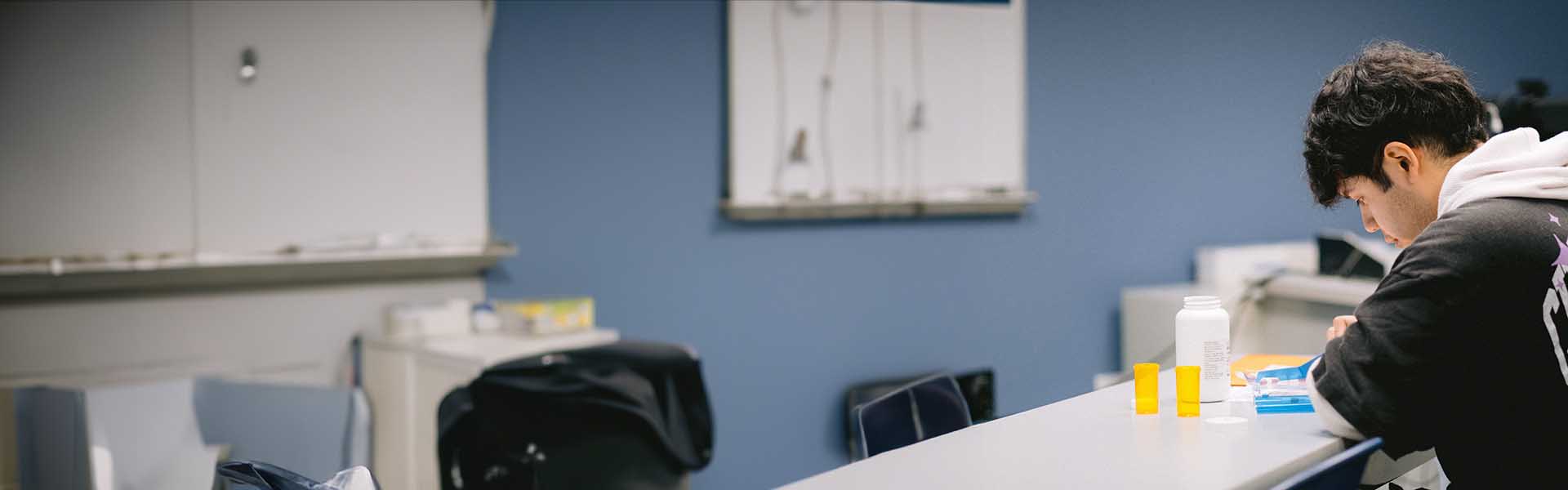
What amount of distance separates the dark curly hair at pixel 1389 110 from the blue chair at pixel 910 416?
71cm

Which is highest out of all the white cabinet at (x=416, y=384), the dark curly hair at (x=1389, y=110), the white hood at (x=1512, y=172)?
the dark curly hair at (x=1389, y=110)

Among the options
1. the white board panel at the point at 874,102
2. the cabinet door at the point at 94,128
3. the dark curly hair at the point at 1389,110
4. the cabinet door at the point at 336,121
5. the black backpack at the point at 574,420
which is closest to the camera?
the dark curly hair at the point at 1389,110

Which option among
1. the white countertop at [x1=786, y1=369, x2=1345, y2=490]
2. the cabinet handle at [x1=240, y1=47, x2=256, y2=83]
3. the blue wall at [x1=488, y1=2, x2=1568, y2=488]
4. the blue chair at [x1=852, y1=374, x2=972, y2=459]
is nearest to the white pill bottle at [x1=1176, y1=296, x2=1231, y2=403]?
the white countertop at [x1=786, y1=369, x2=1345, y2=490]

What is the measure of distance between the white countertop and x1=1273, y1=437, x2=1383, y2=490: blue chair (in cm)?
11

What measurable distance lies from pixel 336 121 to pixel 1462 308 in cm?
241

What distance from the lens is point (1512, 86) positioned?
5254mm

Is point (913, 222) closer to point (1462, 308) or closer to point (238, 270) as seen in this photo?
point (238, 270)

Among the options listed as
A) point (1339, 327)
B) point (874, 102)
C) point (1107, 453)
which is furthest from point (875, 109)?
point (1107, 453)

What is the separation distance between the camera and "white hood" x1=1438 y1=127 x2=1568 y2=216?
1464 mm

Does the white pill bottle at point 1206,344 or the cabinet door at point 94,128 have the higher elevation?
the cabinet door at point 94,128

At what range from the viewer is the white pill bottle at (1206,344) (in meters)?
1.76

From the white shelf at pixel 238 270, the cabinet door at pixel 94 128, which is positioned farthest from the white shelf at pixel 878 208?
the cabinet door at pixel 94 128

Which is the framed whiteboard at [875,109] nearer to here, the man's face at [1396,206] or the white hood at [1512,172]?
the man's face at [1396,206]

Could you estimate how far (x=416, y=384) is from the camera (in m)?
2.83
